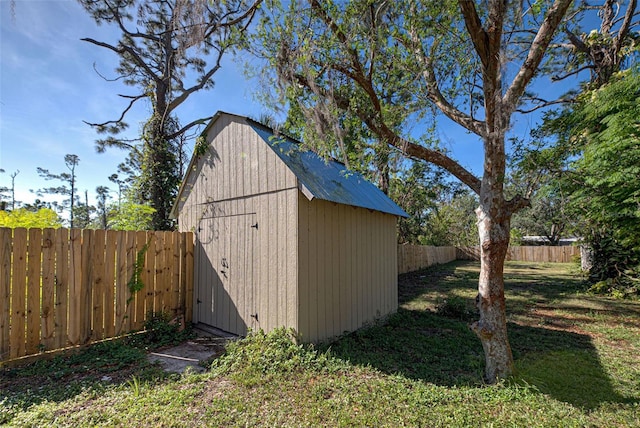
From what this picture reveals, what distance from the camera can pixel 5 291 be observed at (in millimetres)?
3299

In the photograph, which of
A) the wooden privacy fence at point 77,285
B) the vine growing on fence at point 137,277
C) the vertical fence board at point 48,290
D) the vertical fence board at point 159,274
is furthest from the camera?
the vertical fence board at point 159,274

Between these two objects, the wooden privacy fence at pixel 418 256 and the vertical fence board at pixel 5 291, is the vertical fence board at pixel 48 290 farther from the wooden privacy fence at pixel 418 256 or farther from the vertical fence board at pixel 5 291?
the wooden privacy fence at pixel 418 256

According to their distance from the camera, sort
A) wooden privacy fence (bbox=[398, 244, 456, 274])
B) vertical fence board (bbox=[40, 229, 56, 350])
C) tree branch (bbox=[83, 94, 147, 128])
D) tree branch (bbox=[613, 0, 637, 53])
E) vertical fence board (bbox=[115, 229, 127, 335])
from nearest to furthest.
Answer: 1. vertical fence board (bbox=[40, 229, 56, 350])
2. vertical fence board (bbox=[115, 229, 127, 335])
3. tree branch (bbox=[613, 0, 637, 53])
4. tree branch (bbox=[83, 94, 147, 128])
5. wooden privacy fence (bbox=[398, 244, 456, 274])

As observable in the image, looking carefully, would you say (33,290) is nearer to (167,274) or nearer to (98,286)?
(98,286)

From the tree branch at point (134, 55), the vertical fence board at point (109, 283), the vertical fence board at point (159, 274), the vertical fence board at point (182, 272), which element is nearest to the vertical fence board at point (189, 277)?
the vertical fence board at point (182, 272)

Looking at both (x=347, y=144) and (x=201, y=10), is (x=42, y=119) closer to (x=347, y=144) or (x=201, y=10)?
(x=201, y=10)

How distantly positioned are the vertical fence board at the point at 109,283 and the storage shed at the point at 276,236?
1.30 metres

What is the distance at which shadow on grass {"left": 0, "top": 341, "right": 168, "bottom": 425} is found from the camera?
2662 millimetres

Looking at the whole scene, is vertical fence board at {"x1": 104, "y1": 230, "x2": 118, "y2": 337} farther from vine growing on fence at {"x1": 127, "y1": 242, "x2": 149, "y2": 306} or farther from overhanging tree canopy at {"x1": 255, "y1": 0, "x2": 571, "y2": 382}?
overhanging tree canopy at {"x1": 255, "y1": 0, "x2": 571, "y2": 382}

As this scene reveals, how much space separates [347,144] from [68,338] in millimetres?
4708

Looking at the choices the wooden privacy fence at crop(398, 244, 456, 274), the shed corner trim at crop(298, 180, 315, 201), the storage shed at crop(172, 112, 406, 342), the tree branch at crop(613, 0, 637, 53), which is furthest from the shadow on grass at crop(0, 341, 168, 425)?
the tree branch at crop(613, 0, 637, 53)

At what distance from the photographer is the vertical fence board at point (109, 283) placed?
4.05 m

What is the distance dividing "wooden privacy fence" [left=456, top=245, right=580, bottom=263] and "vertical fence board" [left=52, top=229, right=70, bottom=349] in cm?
2247

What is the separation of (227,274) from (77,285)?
198cm
